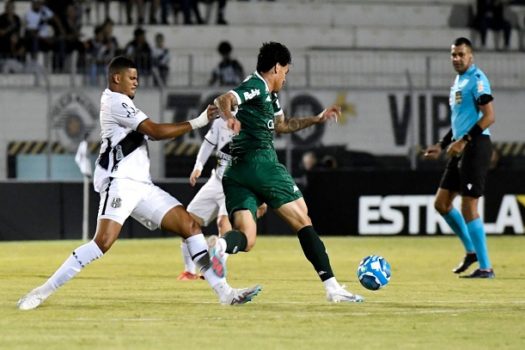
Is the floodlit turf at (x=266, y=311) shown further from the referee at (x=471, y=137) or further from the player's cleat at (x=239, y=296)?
the referee at (x=471, y=137)

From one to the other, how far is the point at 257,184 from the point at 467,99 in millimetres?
4363

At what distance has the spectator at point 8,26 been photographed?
88.1ft

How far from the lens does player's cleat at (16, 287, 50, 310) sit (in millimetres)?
10859

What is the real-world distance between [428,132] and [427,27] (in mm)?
7557

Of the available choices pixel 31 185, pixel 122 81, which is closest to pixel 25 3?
pixel 31 185

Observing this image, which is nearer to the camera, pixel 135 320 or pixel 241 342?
pixel 241 342

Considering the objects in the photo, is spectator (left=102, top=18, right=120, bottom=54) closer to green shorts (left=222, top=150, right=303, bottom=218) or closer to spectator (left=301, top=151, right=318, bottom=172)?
spectator (left=301, top=151, right=318, bottom=172)

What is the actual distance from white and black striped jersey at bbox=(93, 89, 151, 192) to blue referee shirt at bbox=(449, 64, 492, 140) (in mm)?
4954

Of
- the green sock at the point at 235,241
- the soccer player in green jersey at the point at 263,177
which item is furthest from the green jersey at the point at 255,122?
the green sock at the point at 235,241

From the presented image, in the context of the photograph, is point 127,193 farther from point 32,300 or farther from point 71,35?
point 71,35

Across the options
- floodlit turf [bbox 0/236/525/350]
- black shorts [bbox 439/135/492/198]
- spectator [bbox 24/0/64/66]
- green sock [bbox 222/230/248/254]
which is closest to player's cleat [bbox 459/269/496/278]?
floodlit turf [bbox 0/236/525/350]

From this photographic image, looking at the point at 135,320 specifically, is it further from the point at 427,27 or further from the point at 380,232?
the point at 427,27

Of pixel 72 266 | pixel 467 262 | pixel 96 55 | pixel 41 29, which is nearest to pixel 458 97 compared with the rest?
pixel 467 262

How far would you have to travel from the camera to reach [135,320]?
33.1 ft
